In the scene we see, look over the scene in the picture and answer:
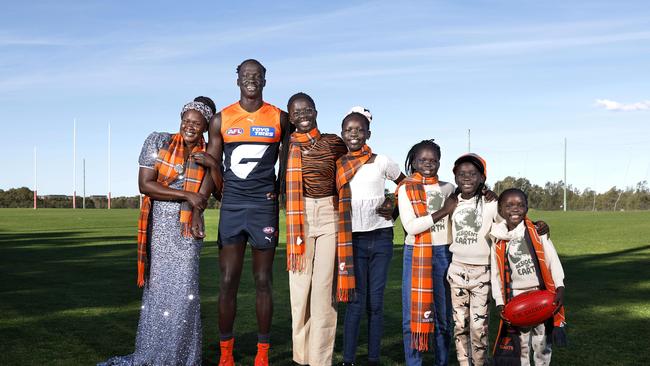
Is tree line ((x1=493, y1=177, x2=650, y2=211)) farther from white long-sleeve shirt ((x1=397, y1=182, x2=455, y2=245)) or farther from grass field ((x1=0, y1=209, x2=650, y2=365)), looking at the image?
white long-sleeve shirt ((x1=397, y1=182, x2=455, y2=245))

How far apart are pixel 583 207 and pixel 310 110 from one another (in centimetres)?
6457

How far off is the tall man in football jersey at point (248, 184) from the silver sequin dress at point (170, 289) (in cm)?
27

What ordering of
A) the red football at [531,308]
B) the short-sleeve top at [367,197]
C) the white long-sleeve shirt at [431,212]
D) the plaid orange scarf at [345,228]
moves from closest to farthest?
the red football at [531,308]
the white long-sleeve shirt at [431,212]
the plaid orange scarf at [345,228]
the short-sleeve top at [367,197]

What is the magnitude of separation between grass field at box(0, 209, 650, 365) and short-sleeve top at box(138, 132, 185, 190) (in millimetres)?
1630

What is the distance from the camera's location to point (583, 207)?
217 ft

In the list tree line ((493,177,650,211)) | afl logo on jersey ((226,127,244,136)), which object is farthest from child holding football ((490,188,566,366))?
tree line ((493,177,650,211))

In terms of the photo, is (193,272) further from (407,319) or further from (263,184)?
(407,319)

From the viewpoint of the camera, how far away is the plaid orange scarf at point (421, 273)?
18.6 ft

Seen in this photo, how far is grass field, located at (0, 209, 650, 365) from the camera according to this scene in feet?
22.8

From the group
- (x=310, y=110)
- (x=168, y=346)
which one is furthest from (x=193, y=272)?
(x=310, y=110)


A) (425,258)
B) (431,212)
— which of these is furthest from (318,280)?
(431,212)

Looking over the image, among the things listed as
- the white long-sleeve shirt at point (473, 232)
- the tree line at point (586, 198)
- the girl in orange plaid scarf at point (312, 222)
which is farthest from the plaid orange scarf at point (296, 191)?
the tree line at point (586, 198)

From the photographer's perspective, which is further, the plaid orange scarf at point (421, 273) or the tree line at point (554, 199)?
the tree line at point (554, 199)

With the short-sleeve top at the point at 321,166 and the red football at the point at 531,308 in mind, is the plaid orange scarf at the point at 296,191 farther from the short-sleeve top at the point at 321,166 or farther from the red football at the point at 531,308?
the red football at the point at 531,308
